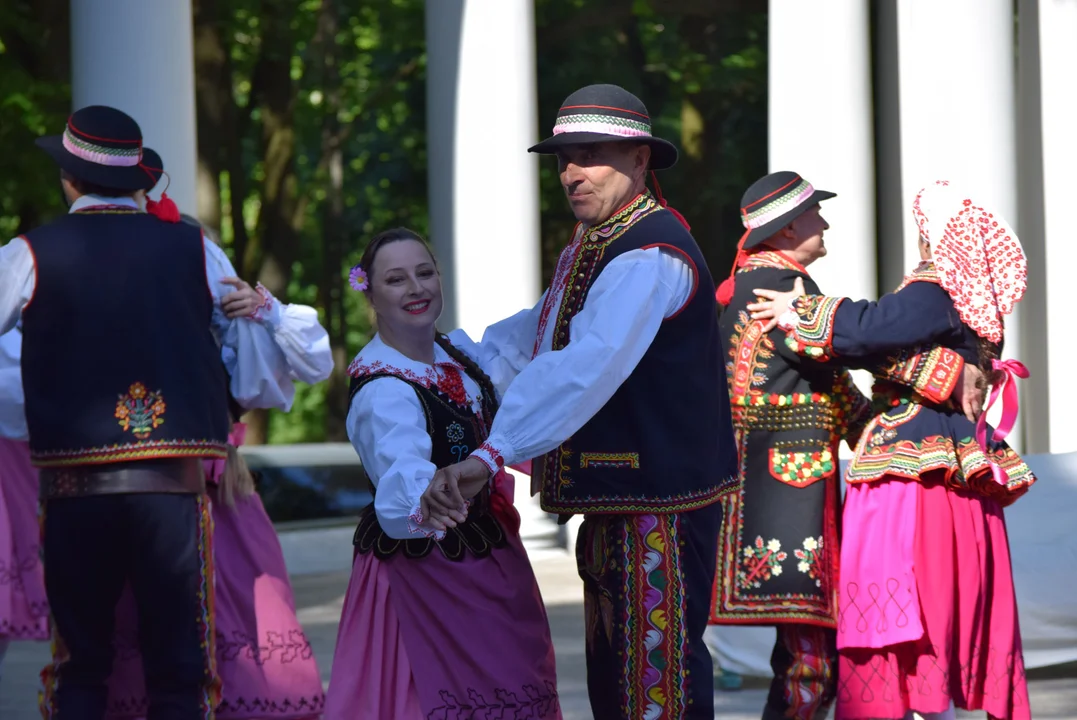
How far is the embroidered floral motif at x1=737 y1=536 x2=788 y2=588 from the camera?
16.8ft

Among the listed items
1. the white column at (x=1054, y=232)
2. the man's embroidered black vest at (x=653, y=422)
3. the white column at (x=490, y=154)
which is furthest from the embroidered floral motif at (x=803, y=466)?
the white column at (x=1054, y=232)

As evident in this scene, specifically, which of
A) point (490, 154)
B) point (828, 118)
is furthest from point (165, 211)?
point (828, 118)

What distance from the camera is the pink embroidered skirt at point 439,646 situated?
376 centimetres

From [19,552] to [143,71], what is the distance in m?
3.53

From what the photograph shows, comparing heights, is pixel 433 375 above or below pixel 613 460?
above

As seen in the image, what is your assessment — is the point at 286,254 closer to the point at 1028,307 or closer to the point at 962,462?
the point at 1028,307

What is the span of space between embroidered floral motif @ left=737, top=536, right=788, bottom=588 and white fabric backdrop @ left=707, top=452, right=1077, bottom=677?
1.14 m

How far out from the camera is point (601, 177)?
3781mm

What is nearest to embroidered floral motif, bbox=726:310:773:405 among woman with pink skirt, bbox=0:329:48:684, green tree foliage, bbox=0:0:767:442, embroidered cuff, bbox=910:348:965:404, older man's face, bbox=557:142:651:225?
embroidered cuff, bbox=910:348:965:404

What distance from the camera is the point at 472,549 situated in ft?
12.6

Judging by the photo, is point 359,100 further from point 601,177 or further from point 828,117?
point 601,177

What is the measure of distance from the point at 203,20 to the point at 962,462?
33.8 feet

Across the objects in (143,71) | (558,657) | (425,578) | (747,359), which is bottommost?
(558,657)

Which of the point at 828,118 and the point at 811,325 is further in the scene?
the point at 828,118
